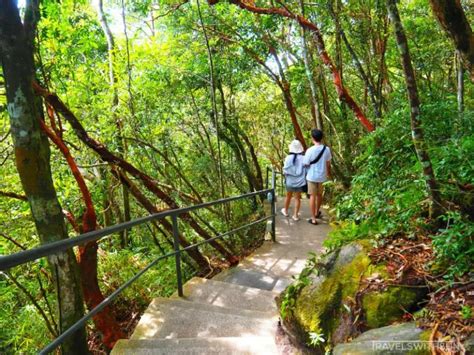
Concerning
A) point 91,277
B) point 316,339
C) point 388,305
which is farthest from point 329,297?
point 91,277

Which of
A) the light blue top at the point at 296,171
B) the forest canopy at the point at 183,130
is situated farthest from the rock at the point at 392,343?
the light blue top at the point at 296,171

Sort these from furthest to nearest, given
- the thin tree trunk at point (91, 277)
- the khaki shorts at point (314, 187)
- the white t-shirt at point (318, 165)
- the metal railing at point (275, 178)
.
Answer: the metal railing at point (275, 178) → the khaki shorts at point (314, 187) → the white t-shirt at point (318, 165) → the thin tree trunk at point (91, 277)

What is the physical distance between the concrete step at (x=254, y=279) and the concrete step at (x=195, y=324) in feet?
3.90

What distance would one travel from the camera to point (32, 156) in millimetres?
2295

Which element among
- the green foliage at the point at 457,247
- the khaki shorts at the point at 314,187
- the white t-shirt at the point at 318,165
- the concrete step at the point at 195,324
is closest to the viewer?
the green foliage at the point at 457,247

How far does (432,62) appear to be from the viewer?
6156mm

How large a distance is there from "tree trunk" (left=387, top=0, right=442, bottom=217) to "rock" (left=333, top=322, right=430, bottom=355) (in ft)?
3.14

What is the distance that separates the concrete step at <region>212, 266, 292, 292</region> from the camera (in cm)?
412

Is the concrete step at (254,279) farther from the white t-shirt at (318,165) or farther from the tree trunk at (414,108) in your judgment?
the tree trunk at (414,108)

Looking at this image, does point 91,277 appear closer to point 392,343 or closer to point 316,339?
point 316,339

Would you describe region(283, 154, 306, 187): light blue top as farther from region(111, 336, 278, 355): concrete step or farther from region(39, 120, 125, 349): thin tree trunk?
region(111, 336, 278, 355): concrete step

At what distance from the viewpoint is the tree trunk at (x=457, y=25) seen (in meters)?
2.20

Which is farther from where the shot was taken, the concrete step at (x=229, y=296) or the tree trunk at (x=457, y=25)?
the concrete step at (x=229, y=296)

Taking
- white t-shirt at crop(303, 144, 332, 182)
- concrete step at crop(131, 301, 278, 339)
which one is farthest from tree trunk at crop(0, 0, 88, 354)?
white t-shirt at crop(303, 144, 332, 182)
